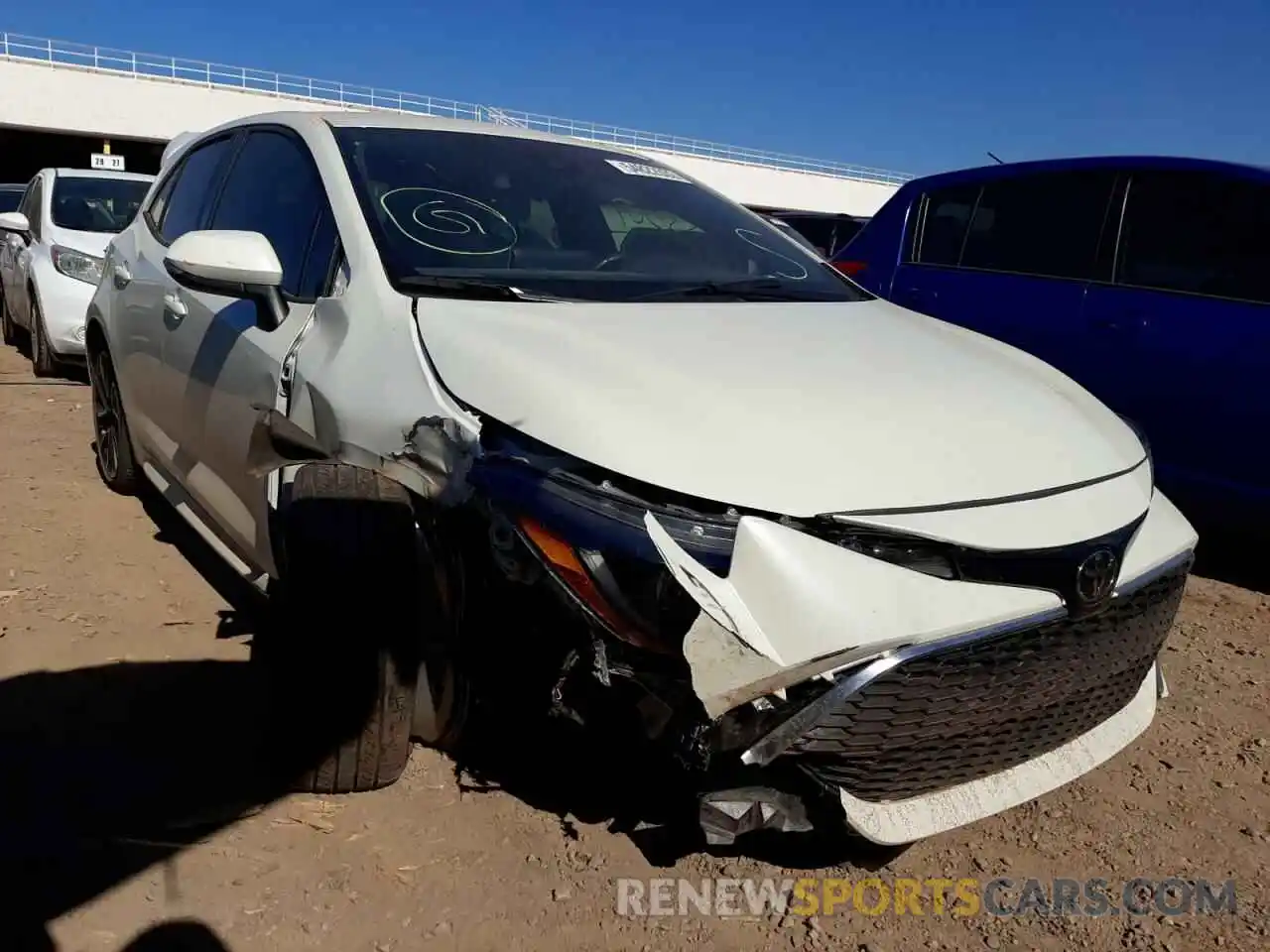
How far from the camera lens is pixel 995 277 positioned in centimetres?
505

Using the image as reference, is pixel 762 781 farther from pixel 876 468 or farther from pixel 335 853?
pixel 335 853

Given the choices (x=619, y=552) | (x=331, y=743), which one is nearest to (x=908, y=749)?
(x=619, y=552)

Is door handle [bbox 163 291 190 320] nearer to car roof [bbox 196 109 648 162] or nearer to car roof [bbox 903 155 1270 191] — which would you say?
car roof [bbox 196 109 648 162]

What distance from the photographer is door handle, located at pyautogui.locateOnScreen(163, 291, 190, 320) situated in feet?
10.4

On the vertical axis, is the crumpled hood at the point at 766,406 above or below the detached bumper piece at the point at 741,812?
above

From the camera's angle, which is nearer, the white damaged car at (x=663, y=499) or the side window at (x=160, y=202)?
the white damaged car at (x=663, y=499)

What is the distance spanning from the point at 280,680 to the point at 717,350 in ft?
4.02

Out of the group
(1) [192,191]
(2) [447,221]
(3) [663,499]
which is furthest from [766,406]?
(1) [192,191]

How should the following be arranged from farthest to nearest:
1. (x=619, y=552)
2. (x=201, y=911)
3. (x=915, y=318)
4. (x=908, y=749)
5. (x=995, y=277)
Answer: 1. (x=995, y=277)
2. (x=915, y=318)
3. (x=201, y=911)
4. (x=908, y=749)
5. (x=619, y=552)

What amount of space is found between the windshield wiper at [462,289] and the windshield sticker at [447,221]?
0.57 feet

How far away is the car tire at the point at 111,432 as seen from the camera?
165 inches

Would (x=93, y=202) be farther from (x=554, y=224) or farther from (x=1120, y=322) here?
(x=1120, y=322)

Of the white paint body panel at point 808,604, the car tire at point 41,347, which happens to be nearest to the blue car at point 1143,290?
the white paint body panel at point 808,604

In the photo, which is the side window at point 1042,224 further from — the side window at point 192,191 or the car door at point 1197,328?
the side window at point 192,191
